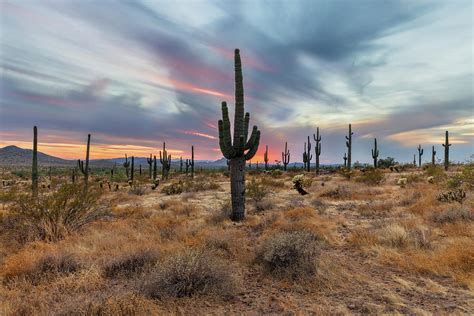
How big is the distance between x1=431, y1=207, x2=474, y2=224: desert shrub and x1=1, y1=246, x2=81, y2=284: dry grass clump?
9.23 meters

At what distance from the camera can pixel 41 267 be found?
4.80m

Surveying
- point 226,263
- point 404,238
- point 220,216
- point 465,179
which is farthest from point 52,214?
point 465,179

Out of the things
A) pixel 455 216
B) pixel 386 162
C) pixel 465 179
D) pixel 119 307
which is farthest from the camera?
pixel 386 162

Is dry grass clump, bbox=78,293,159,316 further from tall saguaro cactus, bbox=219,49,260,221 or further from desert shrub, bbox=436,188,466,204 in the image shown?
desert shrub, bbox=436,188,466,204

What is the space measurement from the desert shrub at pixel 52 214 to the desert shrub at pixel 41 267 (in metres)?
1.85

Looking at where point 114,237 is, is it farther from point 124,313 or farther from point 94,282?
point 124,313

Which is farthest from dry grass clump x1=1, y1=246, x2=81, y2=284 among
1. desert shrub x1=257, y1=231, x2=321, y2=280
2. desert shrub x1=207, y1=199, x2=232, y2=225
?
desert shrub x1=207, y1=199, x2=232, y2=225

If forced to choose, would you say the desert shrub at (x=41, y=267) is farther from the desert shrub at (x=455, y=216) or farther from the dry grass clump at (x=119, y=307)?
the desert shrub at (x=455, y=216)

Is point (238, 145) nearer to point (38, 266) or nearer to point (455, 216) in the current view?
point (38, 266)

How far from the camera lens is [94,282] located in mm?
4418

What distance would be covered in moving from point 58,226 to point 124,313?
4932mm

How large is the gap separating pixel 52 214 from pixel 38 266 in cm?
280

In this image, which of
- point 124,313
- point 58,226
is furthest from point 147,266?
point 58,226

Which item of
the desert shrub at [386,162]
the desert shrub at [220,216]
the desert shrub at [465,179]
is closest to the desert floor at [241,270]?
the desert shrub at [220,216]
